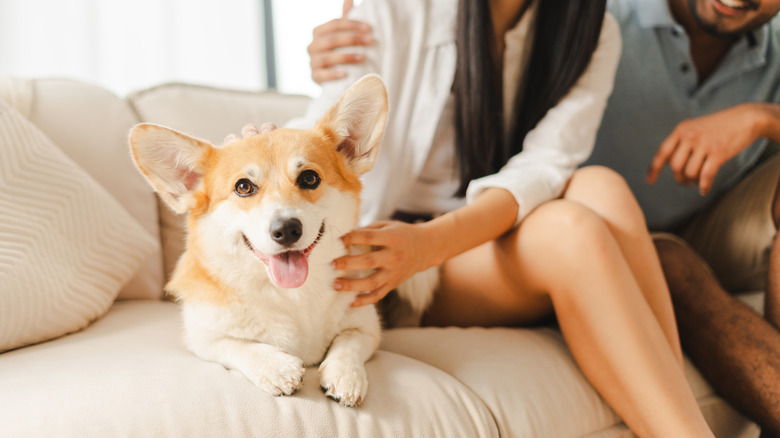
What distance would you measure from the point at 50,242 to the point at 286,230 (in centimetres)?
51

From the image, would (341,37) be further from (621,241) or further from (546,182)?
(621,241)

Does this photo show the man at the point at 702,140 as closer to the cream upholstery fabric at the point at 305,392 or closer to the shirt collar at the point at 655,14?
the shirt collar at the point at 655,14

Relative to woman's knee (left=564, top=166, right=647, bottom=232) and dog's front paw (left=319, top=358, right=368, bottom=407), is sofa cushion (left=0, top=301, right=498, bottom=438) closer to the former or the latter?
dog's front paw (left=319, top=358, right=368, bottom=407)

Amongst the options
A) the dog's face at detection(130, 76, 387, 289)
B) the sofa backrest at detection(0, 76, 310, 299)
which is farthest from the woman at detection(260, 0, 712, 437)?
the sofa backrest at detection(0, 76, 310, 299)

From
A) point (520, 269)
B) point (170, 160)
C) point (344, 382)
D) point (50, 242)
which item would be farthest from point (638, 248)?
point (50, 242)

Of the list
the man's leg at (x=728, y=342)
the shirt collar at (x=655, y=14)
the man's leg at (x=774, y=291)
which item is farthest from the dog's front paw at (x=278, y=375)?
the shirt collar at (x=655, y=14)

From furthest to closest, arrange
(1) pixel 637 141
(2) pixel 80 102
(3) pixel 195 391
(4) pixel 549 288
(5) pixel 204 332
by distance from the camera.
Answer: (1) pixel 637 141, (2) pixel 80 102, (4) pixel 549 288, (5) pixel 204 332, (3) pixel 195 391

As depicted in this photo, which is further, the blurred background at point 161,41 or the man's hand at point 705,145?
the blurred background at point 161,41

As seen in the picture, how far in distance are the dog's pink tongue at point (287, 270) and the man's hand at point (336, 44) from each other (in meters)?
0.55

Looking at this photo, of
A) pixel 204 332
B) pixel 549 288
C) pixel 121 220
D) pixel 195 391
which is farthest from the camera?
pixel 121 220

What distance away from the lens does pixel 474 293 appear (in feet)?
3.96

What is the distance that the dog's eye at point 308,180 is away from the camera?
0.87m

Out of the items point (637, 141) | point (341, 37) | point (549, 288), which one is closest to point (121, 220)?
point (341, 37)

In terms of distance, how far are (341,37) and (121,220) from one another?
0.61 metres
